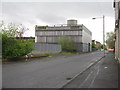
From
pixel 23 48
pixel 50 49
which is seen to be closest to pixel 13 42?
pixel 23 48

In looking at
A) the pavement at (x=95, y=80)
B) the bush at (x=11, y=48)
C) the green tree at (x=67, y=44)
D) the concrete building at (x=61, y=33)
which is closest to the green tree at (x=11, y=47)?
the bush at (x=11, y=48)

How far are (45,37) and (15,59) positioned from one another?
5578 cm

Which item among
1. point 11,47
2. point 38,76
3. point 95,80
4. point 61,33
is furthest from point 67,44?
point 95,80

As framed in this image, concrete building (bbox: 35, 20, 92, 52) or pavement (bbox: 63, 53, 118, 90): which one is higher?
concrete building (bbox: 35, 20, 92, 52)

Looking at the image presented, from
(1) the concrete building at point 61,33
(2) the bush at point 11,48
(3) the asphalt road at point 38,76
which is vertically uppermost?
(1) the concrete building at point 61,33

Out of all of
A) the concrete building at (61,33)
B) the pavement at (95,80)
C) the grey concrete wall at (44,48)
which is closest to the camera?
the pavement at (95,80)

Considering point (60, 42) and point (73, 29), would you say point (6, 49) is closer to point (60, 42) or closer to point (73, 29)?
point (60, 42)

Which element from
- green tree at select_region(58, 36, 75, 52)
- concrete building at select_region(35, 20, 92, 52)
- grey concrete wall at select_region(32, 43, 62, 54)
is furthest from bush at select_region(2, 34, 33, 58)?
concrete building at select_region(35, 20, 92, 52)

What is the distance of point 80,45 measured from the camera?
234ft

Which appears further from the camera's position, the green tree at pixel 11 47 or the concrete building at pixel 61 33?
the concrete building at pixel 61 33

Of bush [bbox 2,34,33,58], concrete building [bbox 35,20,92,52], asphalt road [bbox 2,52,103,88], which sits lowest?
asphalt road [bbox 2,52,103,88]

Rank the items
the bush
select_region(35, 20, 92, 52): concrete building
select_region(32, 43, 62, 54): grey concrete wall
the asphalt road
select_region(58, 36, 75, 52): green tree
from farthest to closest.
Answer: select_region(35, 20, 92, 52): concrete building, select_region(58, 36, 75, 52): green tree, select_region(32, 43, 62, 54): grey concrete wall, the bush, the asphalt road

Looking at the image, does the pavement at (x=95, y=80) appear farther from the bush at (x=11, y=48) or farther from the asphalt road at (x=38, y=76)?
the bush at (x=11, y=48)

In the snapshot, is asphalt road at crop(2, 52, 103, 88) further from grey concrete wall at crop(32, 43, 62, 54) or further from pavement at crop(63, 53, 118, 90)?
grey concrete wall at crop(32, 43, 62, 54)
